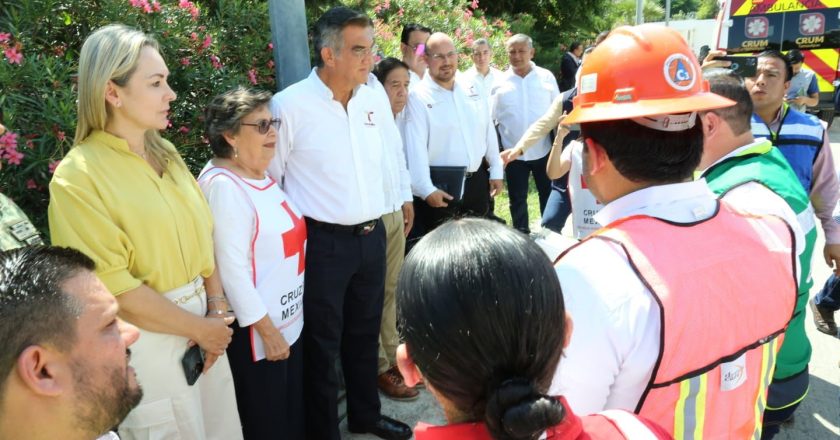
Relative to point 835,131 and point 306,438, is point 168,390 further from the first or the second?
point 835,131

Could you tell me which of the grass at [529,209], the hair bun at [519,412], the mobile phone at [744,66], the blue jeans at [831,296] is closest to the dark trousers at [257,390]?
the hair bun at [519,412]

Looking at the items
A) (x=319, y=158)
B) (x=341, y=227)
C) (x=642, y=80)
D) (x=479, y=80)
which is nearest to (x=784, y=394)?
(x=642, y=80)

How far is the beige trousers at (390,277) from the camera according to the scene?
331 cm

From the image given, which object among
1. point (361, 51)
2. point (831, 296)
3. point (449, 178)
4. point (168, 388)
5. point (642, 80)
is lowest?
point (831, 296)

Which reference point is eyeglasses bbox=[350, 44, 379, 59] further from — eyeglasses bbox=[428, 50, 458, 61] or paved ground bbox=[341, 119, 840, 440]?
paved ground bbox=[341, 119, 840, 440]

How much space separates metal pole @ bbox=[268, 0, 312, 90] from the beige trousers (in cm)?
88

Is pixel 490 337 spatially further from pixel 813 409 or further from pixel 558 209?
pixel 558 209

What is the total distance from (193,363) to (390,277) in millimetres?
1440

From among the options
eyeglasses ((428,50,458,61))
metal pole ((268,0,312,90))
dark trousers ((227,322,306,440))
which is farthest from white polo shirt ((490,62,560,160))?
dark trousers ((227,322,306,440))

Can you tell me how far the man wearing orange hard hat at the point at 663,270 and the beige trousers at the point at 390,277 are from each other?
1.85m

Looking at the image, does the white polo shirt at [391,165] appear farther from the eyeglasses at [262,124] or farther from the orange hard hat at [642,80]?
the orange hard hat at [642,80]

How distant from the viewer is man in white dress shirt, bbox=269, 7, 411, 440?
2756mm

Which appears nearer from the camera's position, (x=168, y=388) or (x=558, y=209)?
(x=168, y=388)

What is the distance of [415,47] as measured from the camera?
498cm
